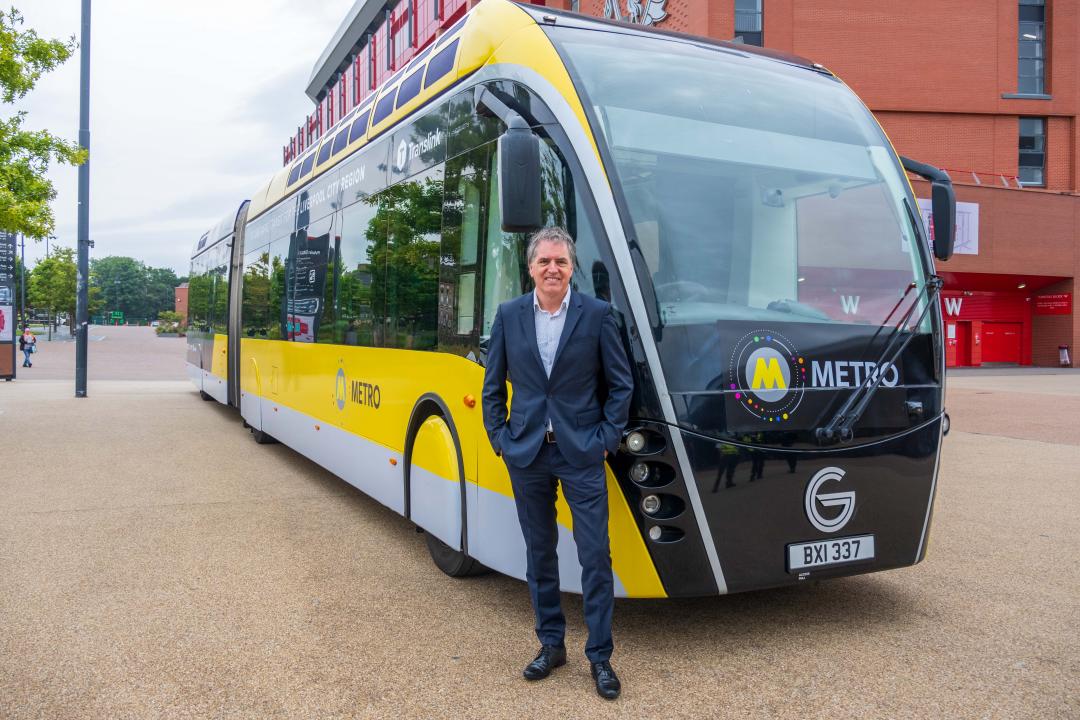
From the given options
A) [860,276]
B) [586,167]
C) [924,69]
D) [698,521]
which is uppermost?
[924,69]

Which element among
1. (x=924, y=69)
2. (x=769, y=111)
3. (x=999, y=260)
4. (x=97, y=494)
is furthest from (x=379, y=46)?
(x=769, y=111)

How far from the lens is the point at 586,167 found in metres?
4.06

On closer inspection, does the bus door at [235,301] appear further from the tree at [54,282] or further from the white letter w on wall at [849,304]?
the tree at [54,282]

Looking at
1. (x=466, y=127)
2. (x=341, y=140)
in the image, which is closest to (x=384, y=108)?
(x=341, y=140)

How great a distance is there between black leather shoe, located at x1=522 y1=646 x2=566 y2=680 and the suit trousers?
0.03 metres

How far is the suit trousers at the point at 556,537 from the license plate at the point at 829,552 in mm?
889

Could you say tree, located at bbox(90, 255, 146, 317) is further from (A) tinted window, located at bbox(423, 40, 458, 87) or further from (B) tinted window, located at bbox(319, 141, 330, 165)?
(A) tinted window, located at bbox(423, 40, 458, 87)

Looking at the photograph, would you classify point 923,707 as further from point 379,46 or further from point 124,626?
point 379,46

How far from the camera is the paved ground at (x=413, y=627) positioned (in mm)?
3572

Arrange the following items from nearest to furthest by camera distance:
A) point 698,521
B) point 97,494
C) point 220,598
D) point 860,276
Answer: point 698,521
point 860,276
point 220,598
point 97,494

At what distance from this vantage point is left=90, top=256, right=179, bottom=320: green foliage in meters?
165

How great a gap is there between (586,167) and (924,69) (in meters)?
33.8

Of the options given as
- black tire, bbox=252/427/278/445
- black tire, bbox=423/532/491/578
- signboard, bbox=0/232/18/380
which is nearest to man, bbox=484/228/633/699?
black tire, bbox=423/532/491/578

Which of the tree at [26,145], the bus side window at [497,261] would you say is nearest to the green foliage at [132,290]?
the tree at [26,145]
